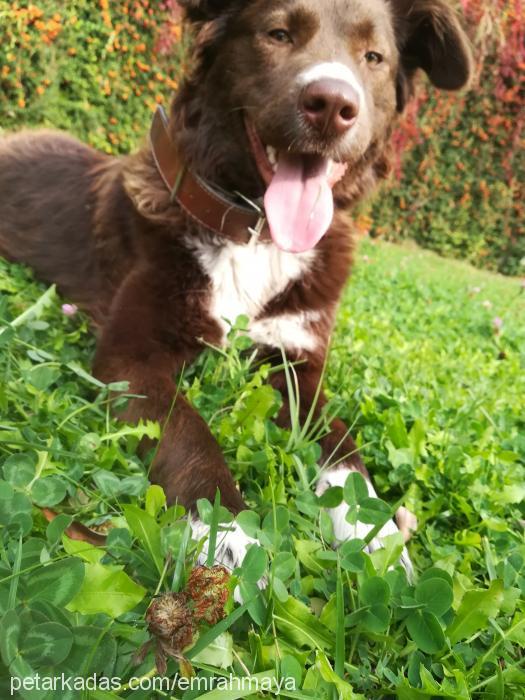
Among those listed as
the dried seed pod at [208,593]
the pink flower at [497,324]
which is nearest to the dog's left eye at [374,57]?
the dried seed pod at [208,593]

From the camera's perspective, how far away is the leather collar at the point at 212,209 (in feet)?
8.35

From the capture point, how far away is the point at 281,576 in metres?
1.30

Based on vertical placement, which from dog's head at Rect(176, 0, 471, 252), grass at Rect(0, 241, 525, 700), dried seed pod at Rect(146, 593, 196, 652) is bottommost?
grass at Rect(0, 241, 525, 700)

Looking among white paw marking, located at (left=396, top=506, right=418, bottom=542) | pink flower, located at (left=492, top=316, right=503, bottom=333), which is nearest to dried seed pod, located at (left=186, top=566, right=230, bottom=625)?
white paw marking, located at (left=396, top=506, right=418, bottom=542)

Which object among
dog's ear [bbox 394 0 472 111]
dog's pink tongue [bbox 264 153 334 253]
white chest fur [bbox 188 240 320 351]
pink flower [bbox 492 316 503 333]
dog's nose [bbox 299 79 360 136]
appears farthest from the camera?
pink flower [bbox 492 316 503 333]

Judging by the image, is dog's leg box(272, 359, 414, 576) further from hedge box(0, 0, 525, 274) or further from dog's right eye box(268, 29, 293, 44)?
hedge box(0, 0, 525, 274)

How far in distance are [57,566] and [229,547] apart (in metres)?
0.66

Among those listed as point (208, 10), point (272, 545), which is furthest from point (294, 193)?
point (272, 545)

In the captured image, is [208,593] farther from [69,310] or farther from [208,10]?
[208,10]

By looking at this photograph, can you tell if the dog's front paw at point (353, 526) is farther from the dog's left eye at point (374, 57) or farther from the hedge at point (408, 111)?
the hedge at point (408, 111)

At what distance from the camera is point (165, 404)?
2041 millimetres

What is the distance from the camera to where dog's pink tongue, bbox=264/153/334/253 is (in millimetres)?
2385

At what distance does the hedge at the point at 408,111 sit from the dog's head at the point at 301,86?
4.38ft

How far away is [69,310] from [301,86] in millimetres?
1276
